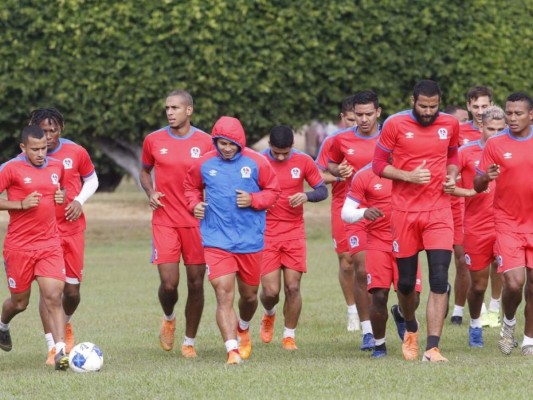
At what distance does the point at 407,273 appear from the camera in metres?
13.4

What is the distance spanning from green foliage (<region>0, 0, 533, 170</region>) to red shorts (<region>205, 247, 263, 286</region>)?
790 inches

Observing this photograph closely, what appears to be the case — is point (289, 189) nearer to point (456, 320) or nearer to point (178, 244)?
point (178, 244)

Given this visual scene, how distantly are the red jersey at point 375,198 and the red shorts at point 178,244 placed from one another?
5.35 feet

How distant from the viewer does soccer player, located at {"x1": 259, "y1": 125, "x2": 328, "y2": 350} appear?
1542 cm

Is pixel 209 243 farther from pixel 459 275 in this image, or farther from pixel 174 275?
pixel 459 275

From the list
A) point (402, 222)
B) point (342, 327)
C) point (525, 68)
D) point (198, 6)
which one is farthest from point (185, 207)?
point (525, 68)

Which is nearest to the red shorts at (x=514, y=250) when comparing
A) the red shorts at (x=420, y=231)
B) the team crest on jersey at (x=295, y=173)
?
the red shorts at (x=420, y=231)

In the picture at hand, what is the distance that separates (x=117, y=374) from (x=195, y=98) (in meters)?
22.4

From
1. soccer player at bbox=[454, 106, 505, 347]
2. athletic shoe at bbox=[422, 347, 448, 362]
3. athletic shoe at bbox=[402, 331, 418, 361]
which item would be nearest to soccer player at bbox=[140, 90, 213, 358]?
athletic shoe at bbox=[402, 331, 418, 361]

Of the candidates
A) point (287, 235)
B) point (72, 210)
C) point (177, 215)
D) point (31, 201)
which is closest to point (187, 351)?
point (177, 215)

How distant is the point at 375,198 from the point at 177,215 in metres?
2.00

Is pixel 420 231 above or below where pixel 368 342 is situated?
above

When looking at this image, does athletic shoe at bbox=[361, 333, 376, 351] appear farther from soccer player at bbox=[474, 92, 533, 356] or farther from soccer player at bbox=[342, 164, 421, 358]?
soccer player at bbox=[474, 92, 533, 356]

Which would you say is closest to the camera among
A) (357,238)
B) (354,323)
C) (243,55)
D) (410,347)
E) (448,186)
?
(448,186)
